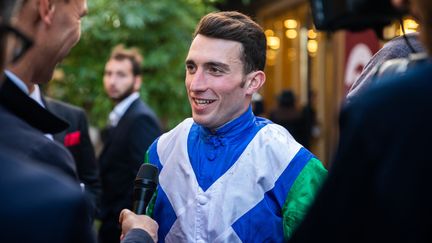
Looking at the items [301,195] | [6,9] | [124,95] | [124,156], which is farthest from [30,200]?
[124,95]

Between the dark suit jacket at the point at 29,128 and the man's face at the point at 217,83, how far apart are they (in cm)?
127

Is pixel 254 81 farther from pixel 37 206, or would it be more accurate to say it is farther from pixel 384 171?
pixel 37 206

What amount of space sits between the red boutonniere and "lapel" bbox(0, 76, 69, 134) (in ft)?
11.1

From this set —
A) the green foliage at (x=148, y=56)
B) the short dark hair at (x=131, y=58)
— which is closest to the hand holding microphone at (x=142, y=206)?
the short dark hair at (x=131, y=58)

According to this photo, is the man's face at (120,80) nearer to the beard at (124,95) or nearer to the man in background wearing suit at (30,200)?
the beard at (124,95)

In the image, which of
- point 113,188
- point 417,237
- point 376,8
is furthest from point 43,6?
point 113,188

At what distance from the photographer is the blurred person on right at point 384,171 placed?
1564mm

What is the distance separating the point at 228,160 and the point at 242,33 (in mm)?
596

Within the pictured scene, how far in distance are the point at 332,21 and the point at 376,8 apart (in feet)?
1.32

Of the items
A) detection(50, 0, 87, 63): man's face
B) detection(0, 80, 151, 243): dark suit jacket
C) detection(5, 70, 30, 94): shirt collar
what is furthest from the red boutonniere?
detection(0, 80, 151, 243): dark suit jacket

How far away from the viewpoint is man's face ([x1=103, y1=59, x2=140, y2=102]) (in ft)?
23.3

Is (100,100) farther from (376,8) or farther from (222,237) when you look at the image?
(376,8)

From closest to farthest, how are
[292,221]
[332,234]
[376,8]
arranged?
[332,234] < [376,8] < [292,221]

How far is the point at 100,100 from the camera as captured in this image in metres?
9.00
